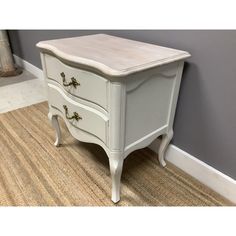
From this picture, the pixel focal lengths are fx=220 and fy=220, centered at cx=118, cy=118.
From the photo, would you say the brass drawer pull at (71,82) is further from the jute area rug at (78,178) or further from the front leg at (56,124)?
the jute area rug at (78,178)

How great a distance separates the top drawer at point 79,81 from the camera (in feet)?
2.84

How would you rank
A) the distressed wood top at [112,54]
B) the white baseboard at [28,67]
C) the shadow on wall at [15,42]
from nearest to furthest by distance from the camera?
1. the distressed wood top at [112,54]
2. the white baseboard at [28,67]
3. the shadow on wall at [15,42]

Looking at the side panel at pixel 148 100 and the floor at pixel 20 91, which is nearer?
the side panel at pixel 148 100

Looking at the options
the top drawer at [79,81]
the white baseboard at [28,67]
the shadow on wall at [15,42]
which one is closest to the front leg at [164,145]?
the top drawer at [79,81]

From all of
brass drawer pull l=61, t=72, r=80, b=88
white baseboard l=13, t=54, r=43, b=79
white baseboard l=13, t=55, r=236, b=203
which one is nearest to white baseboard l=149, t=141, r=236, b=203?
white baseboard l=13, t=55, r=236, b=203

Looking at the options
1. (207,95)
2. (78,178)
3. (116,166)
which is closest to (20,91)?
(78,178)

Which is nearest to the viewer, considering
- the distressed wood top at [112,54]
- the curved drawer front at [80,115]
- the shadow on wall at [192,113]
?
the distressed wood top at [112,54]

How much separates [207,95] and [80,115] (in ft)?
2.01

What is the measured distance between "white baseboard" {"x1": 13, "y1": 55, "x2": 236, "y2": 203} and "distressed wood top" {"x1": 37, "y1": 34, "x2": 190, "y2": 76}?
1.91 feet

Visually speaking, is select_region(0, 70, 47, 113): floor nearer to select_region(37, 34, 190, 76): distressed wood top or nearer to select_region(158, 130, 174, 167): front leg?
select_region(37, 34, 190, 76): distressed wood top

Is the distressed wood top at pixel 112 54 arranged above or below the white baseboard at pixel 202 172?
above

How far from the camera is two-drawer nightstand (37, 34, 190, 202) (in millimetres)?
836

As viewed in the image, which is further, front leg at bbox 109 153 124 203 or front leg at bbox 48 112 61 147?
front leg at bbox 48 112 61 147

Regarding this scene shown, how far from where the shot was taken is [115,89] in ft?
2.63
